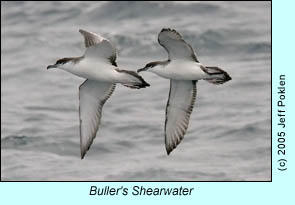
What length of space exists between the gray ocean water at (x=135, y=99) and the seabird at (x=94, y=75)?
7.46 metres

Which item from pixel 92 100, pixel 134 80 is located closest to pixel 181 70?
pixel 134 80

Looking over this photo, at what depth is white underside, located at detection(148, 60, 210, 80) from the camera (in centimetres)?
1449

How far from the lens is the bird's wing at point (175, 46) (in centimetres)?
1412

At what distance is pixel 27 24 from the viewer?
39.0 m

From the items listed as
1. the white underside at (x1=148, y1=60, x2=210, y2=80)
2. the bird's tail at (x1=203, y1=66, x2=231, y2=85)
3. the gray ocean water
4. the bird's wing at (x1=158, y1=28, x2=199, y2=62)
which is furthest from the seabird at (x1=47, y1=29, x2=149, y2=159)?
the gray ocean water

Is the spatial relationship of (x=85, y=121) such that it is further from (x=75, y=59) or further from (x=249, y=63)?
(x=249, y=63)

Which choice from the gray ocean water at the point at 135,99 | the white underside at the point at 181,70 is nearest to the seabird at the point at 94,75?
the white underside at the point at 181,70

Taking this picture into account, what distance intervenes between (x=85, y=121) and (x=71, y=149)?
32.6ft

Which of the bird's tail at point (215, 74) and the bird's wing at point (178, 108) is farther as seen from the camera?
the bird's wing at point (178, 108)

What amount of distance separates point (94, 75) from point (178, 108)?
A: 2091mm

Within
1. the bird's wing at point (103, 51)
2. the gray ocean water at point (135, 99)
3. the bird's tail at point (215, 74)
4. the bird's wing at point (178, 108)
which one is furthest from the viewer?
the gray ocean water at point (135, 99)

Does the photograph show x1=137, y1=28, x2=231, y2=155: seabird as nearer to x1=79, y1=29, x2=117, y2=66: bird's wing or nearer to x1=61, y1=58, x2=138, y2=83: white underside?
x1=61, y1=58, x2=138, y2=83: white underside

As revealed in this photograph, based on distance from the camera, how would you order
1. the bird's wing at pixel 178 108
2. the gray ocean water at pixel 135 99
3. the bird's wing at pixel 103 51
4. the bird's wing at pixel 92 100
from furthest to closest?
1. the gray ocean water at pixel 135 99
2. the bird's wing at pixel 92 100
3. the bird's wing at pixel 178 108
4. the bird's wing at pixel 103 51

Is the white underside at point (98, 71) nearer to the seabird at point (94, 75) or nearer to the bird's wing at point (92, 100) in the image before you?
the seabird at point (94, 75)
